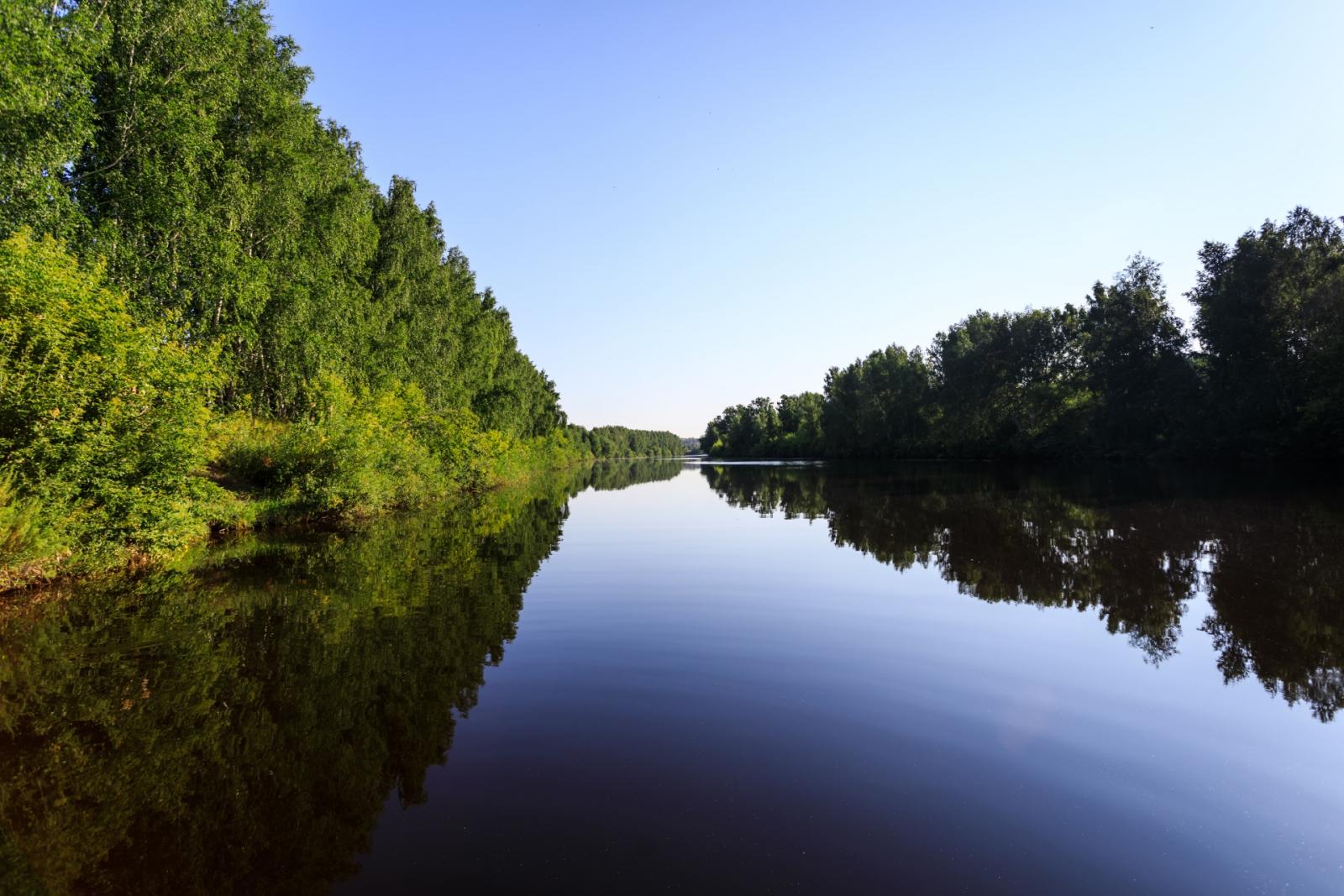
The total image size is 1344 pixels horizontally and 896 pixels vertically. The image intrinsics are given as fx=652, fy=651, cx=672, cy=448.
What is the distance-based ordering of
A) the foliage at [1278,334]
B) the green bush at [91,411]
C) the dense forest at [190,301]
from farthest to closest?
the foliage at [1278,334], the dense forest at [190,301], the green bush at [91,411]

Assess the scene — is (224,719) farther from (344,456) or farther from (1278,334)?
(1278,334)

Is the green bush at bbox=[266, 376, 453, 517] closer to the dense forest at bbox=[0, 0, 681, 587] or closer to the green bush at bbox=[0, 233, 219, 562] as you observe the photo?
the dense forest at bbox=[0, 0, 681, 587]

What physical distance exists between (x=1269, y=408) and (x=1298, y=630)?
48.7m

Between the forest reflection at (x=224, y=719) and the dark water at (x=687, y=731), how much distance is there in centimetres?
4

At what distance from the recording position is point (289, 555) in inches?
666

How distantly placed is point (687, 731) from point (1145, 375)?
230 ft

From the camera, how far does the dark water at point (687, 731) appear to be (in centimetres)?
430

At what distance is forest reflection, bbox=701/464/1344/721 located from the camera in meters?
8.48

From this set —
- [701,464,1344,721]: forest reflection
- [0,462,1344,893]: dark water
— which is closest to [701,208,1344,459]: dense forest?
[701,464,1344,721]: forest reflection

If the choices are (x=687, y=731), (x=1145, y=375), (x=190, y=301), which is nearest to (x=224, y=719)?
(x=687, y=731)

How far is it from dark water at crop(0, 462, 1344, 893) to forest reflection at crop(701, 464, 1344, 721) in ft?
0.34

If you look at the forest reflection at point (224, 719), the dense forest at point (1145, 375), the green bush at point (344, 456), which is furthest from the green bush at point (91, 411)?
the dense forest at point (1145, 375)

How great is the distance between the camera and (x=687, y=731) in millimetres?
6344

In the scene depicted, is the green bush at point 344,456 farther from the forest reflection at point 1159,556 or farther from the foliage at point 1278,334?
the foliage at point 1278,334
